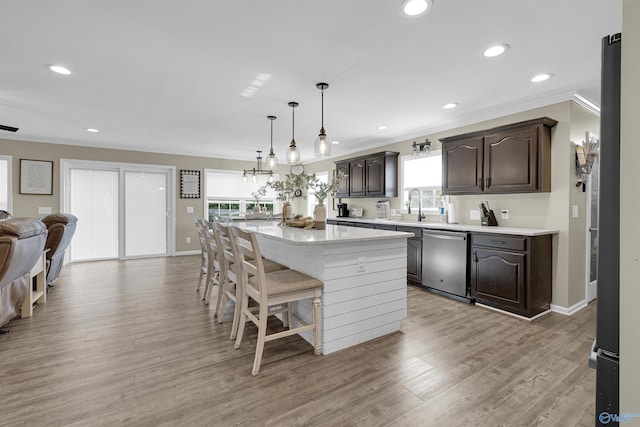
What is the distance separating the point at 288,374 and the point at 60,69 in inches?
131

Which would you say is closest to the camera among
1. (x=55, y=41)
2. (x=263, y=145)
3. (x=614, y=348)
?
(x=614, y=348)

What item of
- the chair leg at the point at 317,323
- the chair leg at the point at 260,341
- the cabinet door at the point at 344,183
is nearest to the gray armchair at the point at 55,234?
the chair leg at the point at 260,341

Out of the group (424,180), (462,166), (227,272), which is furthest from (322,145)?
(424,180)

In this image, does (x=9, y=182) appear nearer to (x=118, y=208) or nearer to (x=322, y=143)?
(x=118, y=208)

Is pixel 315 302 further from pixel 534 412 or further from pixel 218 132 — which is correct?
pixel 218 132

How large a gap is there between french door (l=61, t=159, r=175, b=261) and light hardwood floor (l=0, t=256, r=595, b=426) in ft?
11.3

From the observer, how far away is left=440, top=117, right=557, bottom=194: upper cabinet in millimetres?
3342

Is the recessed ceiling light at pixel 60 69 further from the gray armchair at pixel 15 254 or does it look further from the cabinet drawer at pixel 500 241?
the cabinet drawer at pixel 500 241

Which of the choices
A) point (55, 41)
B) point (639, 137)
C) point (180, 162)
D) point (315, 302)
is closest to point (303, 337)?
point (315, 302)

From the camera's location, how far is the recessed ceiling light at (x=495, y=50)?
238 centimetres

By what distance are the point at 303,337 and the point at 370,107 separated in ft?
9.31

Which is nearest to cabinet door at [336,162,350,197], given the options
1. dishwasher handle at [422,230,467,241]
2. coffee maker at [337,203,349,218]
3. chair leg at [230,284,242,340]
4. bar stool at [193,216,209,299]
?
coffee maker at [337,203,349,218]

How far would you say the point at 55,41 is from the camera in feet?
7.58

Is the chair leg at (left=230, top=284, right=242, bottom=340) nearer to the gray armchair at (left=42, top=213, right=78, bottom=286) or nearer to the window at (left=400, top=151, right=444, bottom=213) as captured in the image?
the gray armchair at (left=42, top=213, right=78, bottom=286)
